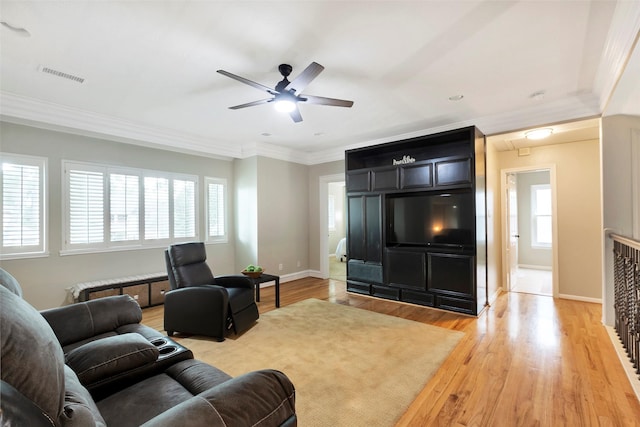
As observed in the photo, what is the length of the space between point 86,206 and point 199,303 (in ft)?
8.61

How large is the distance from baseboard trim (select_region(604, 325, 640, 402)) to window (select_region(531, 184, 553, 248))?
4596 mm

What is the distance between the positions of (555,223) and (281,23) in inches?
202

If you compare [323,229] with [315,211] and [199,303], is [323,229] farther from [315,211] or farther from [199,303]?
[199,303]

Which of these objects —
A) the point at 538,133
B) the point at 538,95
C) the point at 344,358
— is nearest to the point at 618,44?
the point at 538,95

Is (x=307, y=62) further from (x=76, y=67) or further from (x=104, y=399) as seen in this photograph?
(x=104, y=399)

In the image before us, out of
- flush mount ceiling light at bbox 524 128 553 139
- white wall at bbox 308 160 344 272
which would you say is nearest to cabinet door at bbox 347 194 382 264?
white wall at bbox 308 160 344 272

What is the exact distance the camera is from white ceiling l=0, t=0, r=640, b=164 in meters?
2.08

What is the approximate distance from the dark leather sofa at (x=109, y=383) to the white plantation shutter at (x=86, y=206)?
2775 millimetres

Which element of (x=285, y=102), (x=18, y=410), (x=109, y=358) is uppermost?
(x=285, y=102)

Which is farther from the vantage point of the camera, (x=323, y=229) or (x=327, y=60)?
(x=323, y=229)

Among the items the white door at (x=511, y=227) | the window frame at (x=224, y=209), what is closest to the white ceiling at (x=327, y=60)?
the window frame at (x=224, y=209)

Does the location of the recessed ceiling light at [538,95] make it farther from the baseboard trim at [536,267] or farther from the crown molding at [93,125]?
the baseboard trim at [536,267]

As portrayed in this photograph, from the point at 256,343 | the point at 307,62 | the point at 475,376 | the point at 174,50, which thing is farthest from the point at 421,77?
the point at 256,343

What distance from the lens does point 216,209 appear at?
230 inches
